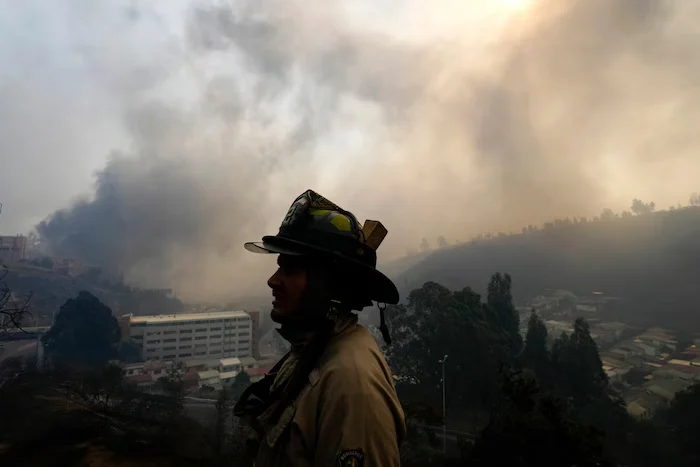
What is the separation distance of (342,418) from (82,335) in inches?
1690

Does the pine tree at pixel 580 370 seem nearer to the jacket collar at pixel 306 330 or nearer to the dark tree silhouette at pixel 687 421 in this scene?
the dark tree silhouette at pixel 687 421

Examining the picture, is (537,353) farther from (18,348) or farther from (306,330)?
(18,348)

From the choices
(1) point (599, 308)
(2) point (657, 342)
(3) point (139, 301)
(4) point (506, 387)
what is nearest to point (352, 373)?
(4) point (506, 387)

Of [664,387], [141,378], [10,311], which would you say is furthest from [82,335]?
[664,387]

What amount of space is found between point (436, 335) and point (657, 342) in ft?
72.9

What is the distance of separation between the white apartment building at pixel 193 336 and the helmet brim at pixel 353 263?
45414 millimetres

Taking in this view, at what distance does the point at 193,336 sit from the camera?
4225 cm

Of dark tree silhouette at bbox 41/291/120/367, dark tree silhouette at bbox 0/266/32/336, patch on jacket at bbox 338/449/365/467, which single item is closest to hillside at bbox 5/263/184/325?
dark tree silhouette at bbox 41/291/120/367

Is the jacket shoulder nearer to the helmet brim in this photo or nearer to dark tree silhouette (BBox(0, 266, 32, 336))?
the helmet brim

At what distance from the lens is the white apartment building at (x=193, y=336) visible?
4066 cm

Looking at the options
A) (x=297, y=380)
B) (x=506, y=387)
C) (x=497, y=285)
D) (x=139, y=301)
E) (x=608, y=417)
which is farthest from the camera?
(x=139, y=301)

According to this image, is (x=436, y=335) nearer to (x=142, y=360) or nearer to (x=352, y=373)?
(x=352, y=373)

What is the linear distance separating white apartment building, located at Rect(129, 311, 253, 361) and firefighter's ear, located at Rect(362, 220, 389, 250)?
45.4 meters

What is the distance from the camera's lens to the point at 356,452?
1113 millimetres
